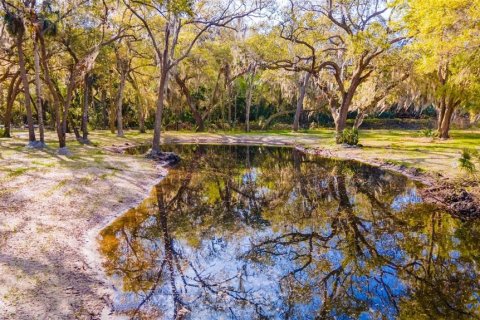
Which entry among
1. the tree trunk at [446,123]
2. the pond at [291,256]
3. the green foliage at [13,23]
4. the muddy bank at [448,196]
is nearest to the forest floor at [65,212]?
the muddy bank at [448,196]

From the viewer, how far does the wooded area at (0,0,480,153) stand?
59.1 ft

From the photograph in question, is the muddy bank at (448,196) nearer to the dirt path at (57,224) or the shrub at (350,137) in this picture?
the shrub at (350,137)

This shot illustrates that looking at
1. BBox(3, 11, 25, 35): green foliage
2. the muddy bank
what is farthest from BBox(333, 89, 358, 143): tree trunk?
BBox(3, 11, 25, 35): green foliage

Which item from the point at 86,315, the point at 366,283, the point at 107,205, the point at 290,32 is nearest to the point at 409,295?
the point at 366,283

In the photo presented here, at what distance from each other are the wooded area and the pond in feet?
19.3

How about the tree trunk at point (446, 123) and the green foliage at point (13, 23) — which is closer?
the green foliage at point (13, 23)

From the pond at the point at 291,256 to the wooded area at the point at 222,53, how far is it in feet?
19.3

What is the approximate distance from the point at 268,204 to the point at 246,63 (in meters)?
25.0

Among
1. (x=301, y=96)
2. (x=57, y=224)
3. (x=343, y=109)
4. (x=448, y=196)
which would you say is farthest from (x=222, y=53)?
(x=57, y=224)

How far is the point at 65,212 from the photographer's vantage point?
1001 cm

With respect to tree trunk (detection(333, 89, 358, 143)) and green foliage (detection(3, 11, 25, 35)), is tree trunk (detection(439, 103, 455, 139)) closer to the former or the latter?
tree trunk (detection(333, 89, 358, 143))

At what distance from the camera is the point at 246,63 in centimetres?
3544

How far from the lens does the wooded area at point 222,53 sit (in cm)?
1800

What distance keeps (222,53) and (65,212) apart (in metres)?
28.9
